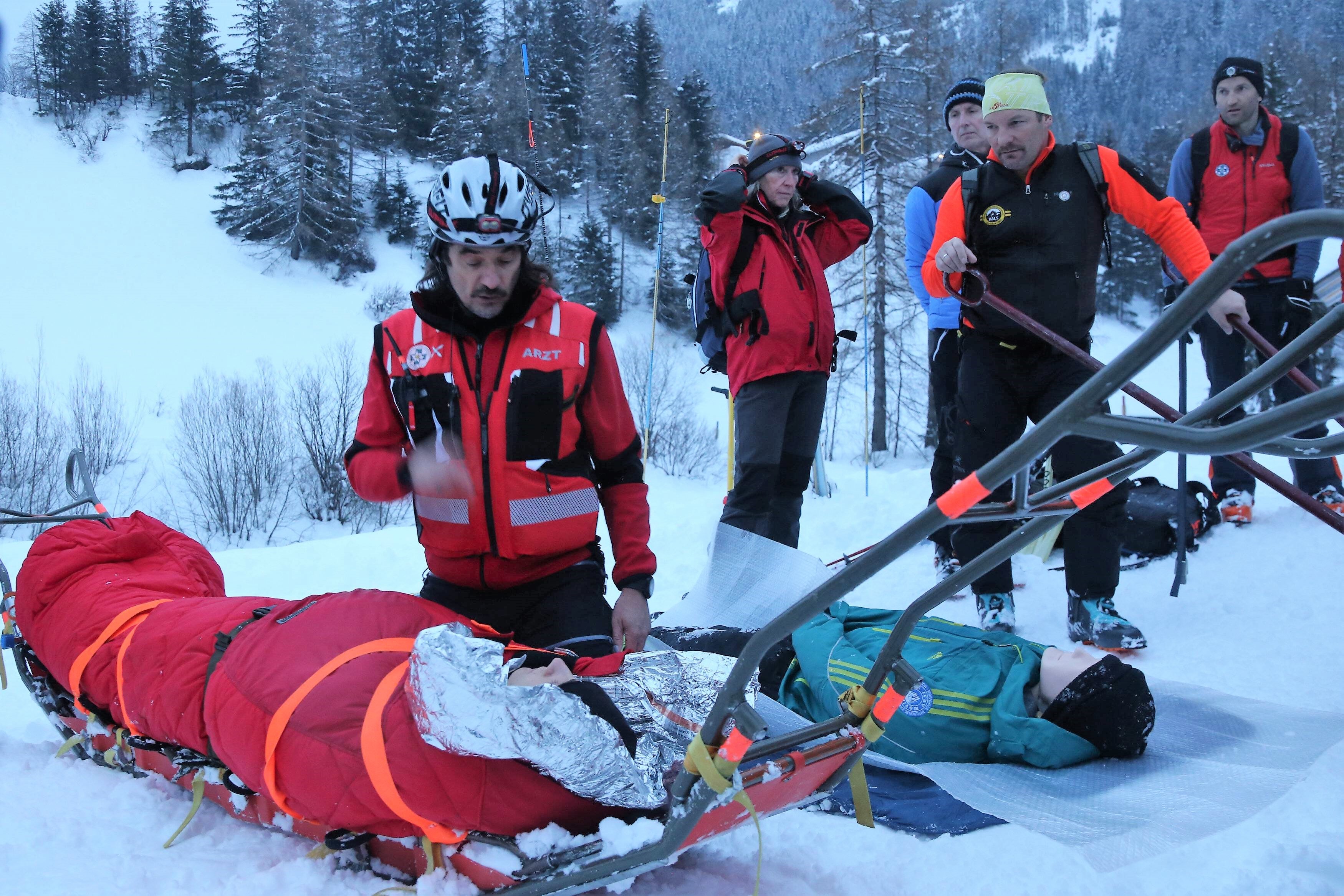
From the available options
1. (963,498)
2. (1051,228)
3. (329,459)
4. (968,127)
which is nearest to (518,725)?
(963,498)

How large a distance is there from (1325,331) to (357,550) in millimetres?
5766

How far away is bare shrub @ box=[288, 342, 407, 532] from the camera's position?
1391 cm

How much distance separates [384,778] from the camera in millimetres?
1549

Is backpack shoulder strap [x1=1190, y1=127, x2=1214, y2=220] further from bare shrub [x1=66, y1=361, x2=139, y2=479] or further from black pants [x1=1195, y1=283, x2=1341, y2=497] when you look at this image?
bare shrub [x1=66, y1=361, x2=139, y2=479]

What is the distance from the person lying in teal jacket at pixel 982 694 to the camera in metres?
2.18

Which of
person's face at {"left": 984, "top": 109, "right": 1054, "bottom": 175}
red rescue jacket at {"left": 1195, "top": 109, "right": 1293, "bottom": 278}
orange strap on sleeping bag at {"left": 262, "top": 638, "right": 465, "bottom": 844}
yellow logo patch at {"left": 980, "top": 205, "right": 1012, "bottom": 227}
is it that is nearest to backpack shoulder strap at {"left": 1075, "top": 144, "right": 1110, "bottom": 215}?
person's face at {"left": 984, "top": 109, "right": 1054, "bottom": 175}

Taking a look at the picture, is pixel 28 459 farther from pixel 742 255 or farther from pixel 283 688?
pixel 283 688

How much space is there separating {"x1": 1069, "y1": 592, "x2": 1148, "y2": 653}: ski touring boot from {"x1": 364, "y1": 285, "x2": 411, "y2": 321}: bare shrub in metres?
24.0

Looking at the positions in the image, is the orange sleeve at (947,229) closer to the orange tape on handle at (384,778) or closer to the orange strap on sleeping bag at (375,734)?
the orange strap on sleeping bag at (375,734)

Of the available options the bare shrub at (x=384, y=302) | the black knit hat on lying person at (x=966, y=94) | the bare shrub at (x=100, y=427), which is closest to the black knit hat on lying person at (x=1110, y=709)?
the black knit hat on lying person at (x=966, y=94)

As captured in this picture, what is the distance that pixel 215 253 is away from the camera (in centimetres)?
2767

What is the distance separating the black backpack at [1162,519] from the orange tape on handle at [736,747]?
3489mm

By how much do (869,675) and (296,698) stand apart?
1.15 meters

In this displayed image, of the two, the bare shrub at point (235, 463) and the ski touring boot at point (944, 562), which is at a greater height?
the ski touring boot at point (944, 562)
